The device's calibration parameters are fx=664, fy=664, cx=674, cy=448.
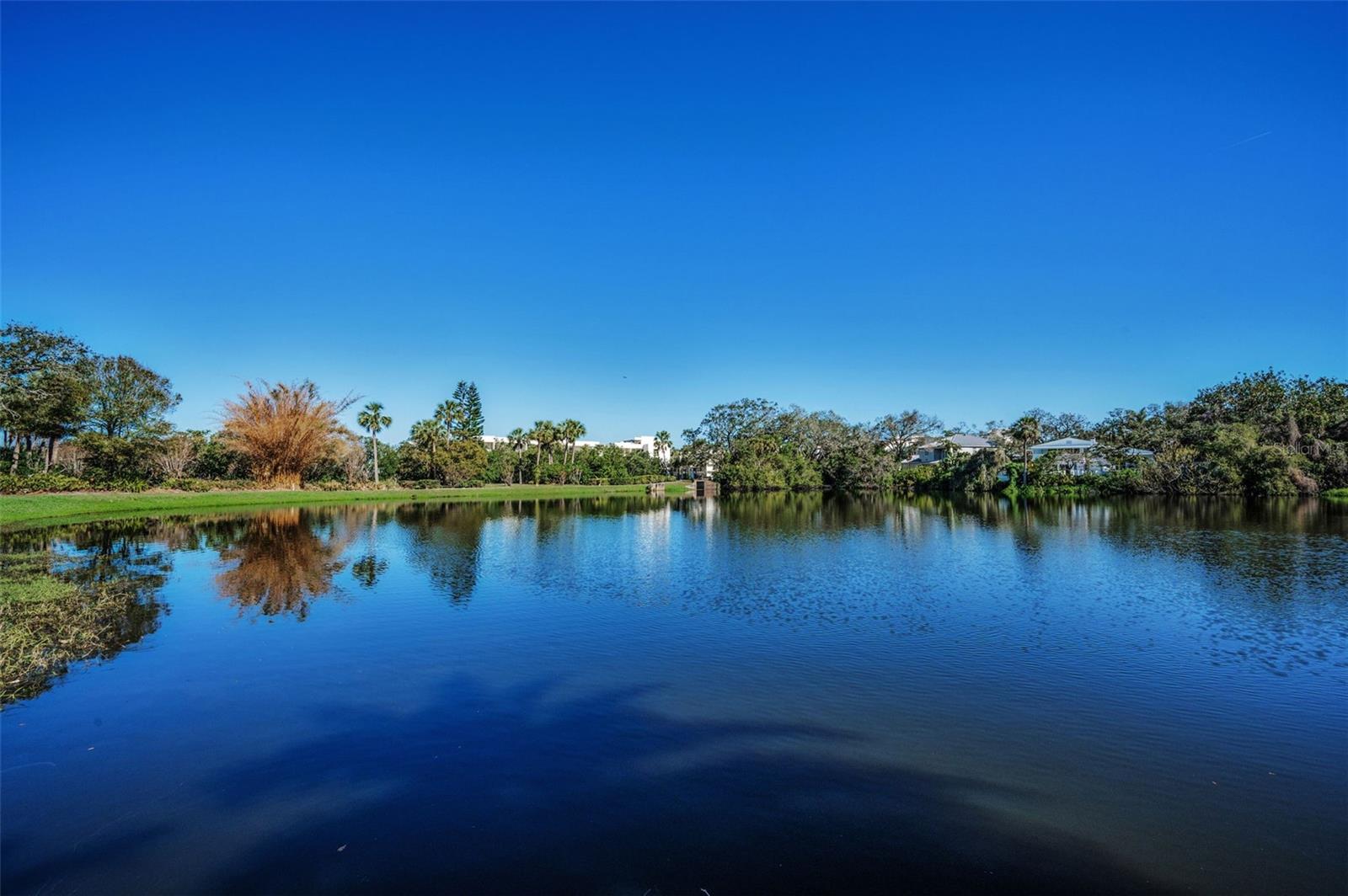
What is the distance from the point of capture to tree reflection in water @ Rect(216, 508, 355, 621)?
50.2 feet

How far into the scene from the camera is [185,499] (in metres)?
41.1

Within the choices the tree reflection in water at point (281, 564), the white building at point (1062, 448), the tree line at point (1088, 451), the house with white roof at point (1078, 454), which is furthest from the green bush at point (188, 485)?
the white building at point (1062, 448)

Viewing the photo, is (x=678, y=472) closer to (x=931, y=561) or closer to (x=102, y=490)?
(x=102, y=490)

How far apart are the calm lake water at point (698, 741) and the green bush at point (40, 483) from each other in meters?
32.5

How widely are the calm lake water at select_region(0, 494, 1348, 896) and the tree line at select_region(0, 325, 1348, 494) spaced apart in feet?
109

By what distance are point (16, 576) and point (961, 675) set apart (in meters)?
20.8

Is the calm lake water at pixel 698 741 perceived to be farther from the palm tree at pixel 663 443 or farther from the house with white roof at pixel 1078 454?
the palm tree at pixel 663 443

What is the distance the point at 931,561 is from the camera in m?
21.1

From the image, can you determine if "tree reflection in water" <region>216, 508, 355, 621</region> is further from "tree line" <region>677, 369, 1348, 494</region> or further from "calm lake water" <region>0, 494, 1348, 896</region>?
"tree line" <region>677, 369, 1348, 494</region>

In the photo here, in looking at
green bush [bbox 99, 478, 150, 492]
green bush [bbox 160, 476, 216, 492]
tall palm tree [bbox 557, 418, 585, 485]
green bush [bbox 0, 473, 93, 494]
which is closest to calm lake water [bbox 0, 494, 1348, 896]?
green bush [bbox 0, 473, 93, 494]

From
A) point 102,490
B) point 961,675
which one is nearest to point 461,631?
point 961,675

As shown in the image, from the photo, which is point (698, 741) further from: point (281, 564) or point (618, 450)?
point (618, 450)

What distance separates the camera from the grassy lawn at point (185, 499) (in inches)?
1256

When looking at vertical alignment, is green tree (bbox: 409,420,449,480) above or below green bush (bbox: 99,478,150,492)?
above
